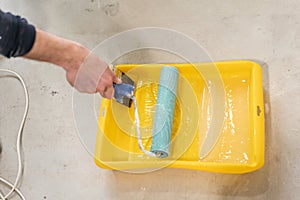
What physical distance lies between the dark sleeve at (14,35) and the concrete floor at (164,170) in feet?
1.76

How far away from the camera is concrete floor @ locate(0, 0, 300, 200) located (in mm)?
1106

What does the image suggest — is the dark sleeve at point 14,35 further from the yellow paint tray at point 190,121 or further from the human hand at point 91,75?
the yellow paint tray at point 190,121

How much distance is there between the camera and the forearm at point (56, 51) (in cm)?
79

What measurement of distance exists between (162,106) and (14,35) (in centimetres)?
49

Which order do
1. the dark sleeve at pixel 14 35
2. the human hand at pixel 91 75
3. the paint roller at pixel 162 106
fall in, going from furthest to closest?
the paint roller at pixel 162 106
the human hand at pixel 91 75
the dark sleeve at pixel 14 35

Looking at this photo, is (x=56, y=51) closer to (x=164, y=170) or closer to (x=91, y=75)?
(x=91, y=75)

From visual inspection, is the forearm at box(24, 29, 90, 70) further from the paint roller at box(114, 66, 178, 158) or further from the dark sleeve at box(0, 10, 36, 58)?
the paint roller at box(114, 66, 178, 158)

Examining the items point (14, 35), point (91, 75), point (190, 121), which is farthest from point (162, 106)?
point (14, 35)

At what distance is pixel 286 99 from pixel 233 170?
0.31m

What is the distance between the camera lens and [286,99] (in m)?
1.17

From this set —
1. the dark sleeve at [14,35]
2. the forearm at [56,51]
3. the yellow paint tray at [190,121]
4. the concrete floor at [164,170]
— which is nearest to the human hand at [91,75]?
the forearm at [56,51]

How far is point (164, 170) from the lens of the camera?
1151 millimetres

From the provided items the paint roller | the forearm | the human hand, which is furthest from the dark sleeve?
the paint roller

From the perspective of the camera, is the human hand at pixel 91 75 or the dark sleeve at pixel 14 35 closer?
the dark sleeve at pixel 14 35
